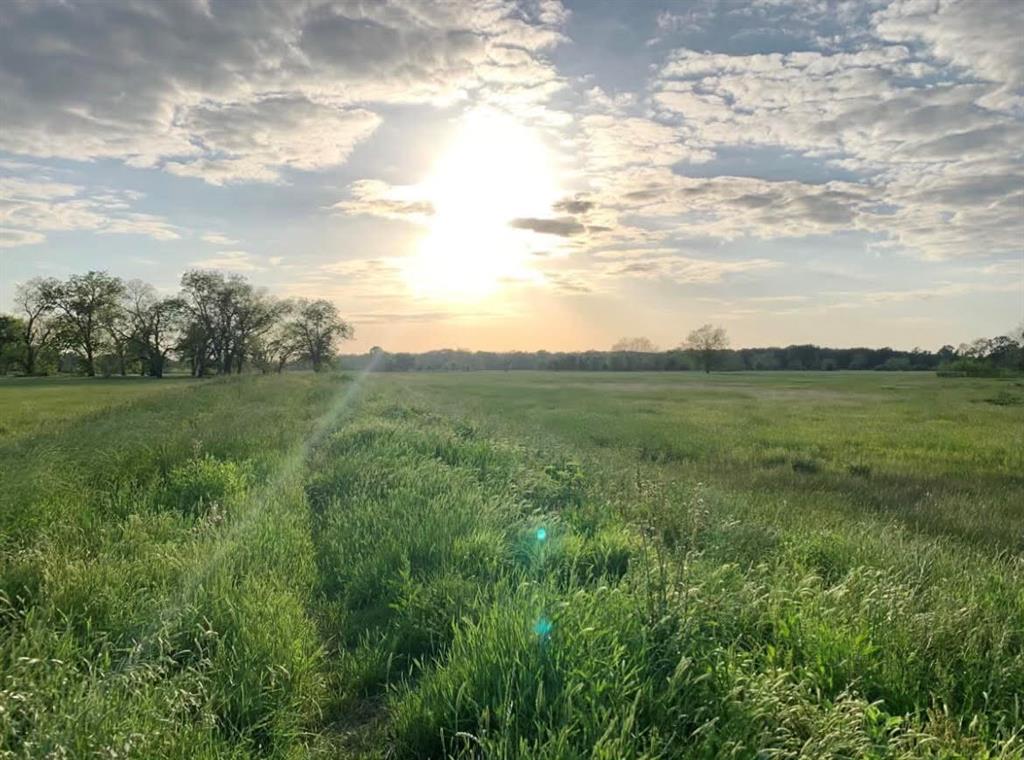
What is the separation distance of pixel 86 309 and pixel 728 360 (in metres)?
122

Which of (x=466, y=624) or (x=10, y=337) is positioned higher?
(x=10, y=337)

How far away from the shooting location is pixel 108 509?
7.12 m

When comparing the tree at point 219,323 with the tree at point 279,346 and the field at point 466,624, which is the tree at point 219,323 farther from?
the field at point 466,624

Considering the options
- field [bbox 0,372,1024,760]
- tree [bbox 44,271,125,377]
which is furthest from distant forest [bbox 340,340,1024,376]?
field [bbox 0,372,1024,760]

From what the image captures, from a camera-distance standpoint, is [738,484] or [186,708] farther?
[738,484]

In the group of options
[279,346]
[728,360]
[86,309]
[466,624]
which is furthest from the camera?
[728,360]

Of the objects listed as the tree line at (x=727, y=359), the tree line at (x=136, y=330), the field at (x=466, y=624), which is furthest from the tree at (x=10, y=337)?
the field at (x=466, y=624)

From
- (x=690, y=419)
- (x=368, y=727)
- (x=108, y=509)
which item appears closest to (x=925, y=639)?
(x=368, y=727)

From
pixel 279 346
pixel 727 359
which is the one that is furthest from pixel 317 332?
pixel 727 359

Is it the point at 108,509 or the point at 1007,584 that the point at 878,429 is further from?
the point at 108,509

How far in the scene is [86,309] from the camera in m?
81.0

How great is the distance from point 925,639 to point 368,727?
3983mm

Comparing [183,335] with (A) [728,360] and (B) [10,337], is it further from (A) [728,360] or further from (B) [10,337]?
(A) [728,360]

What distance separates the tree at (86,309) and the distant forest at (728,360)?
161ft
